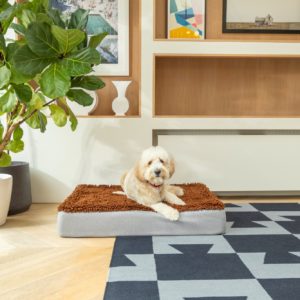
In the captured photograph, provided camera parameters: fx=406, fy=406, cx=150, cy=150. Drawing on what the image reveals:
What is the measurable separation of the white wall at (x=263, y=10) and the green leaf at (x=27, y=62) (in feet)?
6.80

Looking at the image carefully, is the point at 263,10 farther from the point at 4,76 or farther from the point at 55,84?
the point at 4,76

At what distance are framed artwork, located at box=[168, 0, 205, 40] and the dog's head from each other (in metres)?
1.45

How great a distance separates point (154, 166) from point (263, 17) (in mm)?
1936

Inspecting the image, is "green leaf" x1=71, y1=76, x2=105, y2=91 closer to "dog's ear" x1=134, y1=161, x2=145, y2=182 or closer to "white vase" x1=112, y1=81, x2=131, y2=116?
"dog's ear" x1=134, y1=161, x2=145, y2=182

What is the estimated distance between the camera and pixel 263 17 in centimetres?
345

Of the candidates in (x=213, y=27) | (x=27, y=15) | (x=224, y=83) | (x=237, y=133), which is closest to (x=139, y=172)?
(x=27, y=15)

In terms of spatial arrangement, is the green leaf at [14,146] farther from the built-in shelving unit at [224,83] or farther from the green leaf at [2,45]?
the built-in shelving unit at [224,83]

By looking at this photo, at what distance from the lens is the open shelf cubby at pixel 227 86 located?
3566mm

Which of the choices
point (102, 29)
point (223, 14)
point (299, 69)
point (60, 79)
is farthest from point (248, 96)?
point (60, 79)

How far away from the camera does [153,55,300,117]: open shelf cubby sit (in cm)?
357

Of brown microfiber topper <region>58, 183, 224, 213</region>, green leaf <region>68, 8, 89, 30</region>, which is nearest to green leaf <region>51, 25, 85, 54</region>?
green leaf <region>68, 8, 89, 30</region>

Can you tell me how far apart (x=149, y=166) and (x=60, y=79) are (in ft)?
2.33

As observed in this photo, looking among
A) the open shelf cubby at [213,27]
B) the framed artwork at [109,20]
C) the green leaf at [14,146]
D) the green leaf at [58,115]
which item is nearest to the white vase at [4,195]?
the green leaf at [14,146]

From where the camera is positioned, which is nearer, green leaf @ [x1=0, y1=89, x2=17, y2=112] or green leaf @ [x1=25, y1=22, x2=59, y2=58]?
green leaf @ [x1=25, y1=22, x2=59, y2=58]
